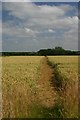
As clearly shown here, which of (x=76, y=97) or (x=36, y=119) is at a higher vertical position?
(x=76, y=97)

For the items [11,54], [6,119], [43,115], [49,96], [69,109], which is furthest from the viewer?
[11,54]

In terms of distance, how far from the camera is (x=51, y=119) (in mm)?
9141

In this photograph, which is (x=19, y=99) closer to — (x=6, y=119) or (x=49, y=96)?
(x=6, y=119)

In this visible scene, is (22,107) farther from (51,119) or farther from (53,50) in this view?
(53,50)

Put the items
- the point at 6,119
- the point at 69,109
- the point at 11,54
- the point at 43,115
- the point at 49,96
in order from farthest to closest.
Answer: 1. the point at 11,54
2. the point at 49,96
3. the point at 43,115
4. the point at 69,109
5. the point at 6,119

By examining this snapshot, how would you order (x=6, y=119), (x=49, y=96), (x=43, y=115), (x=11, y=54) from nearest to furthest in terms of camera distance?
(x=6, y=119), (x=43, y=115), (x=49, y=96), (x=11, y=54)

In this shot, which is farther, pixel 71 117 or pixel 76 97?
pixel 76 97

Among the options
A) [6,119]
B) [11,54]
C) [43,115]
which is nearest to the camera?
[6,119]

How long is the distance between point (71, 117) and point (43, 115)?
1.40m

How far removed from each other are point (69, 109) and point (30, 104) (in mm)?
1668

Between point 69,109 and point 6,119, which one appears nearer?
point 6,119

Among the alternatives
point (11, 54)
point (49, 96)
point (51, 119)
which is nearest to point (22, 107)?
point (51, 119)

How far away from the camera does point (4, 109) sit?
27.3ft

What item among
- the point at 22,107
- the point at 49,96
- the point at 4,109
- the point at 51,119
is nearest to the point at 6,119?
the point at 4,109
